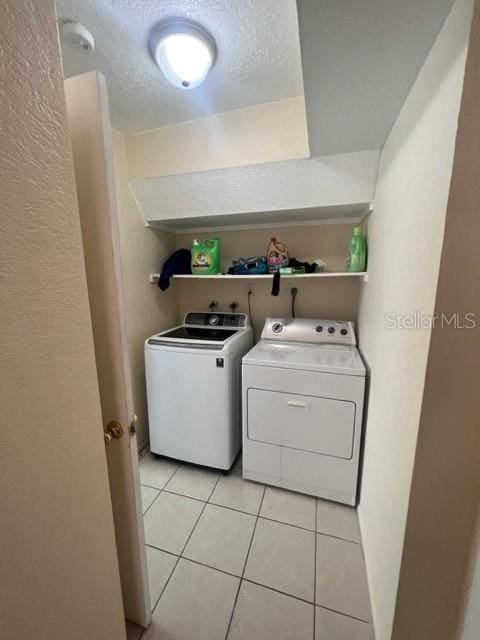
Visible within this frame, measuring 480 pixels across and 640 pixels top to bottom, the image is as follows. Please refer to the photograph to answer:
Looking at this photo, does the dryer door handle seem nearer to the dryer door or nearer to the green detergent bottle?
the dryer door

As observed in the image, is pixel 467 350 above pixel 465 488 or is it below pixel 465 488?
above

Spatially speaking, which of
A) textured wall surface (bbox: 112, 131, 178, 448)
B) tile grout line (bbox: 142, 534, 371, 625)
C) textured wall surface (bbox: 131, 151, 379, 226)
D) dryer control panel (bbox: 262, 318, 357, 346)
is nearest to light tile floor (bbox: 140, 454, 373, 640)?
tile grout line (bbox: 142, 534, 371, 625)

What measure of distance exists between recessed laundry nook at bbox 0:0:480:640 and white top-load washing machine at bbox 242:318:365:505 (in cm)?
1

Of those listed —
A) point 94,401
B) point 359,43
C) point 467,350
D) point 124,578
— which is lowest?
point 124,578

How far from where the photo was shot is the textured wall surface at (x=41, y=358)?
469mm

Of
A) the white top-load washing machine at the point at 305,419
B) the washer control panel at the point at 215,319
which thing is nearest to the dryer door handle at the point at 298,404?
the white top-load washing machine at the point at 305,419

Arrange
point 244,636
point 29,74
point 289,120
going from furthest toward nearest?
1. point 289,120
2. point 244,636
3. point 29,74

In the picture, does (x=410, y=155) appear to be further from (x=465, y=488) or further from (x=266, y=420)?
(x=266, y=420)

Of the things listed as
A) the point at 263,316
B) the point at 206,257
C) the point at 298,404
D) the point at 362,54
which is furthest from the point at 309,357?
the point at 362,54

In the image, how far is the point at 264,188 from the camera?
5.68 ft

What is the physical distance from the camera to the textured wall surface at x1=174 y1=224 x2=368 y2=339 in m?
2.13

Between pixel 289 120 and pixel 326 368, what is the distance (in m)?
1.44

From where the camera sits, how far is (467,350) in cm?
68

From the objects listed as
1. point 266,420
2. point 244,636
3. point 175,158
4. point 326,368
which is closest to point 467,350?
point 326,368
